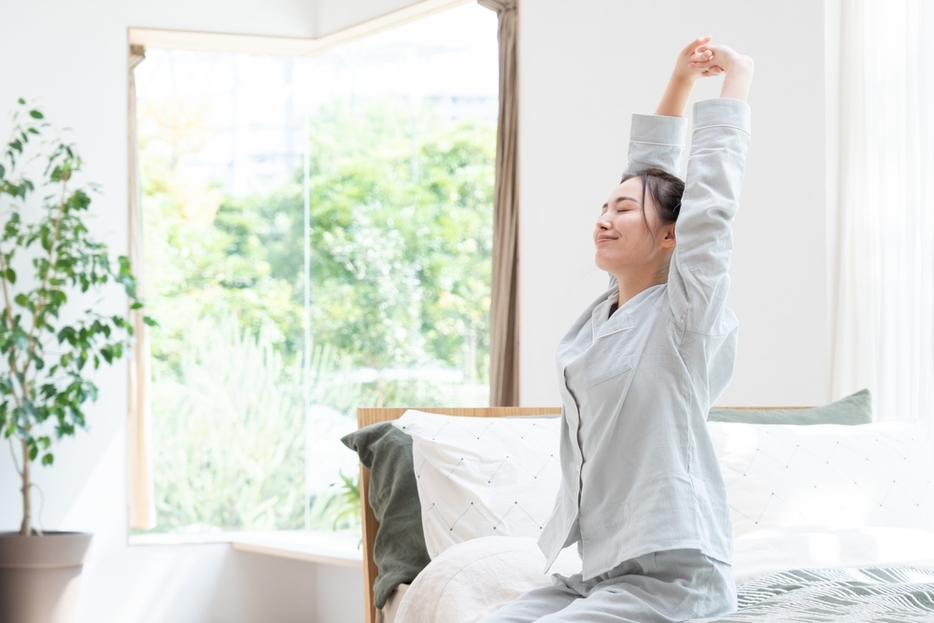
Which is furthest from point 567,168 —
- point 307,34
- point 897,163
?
point 307,34

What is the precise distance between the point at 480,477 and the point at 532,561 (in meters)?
0.34

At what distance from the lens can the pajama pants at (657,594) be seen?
1153 mm

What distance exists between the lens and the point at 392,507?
2010 millimetres

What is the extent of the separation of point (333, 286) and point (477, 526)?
2119mm

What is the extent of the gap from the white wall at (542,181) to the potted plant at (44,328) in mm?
119

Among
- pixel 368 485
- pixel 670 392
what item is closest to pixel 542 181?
pixel 368 485

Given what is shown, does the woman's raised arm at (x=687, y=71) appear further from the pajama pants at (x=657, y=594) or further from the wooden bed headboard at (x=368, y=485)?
the wooden bed headboard at (x=368, y=485)

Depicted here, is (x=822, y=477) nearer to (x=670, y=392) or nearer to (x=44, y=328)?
(x=670, y=392)

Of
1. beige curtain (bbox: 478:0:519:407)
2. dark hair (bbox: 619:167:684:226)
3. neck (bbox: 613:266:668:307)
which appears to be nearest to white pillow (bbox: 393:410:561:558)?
neck (bbox: 613:266:668:307)

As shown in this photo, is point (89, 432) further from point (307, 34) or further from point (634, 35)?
point (634, 35)

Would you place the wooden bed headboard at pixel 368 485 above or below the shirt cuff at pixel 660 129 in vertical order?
below

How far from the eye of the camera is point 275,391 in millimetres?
3791

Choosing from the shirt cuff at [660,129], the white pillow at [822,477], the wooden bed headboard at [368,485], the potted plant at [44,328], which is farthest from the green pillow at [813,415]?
the potted plant at [44,328]

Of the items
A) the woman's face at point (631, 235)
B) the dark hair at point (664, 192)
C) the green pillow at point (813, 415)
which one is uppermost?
the dark hair at point (664, 192)
